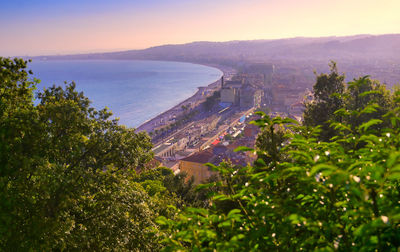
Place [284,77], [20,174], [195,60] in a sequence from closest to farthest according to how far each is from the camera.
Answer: [20,174] → [284,77] → [195,60]

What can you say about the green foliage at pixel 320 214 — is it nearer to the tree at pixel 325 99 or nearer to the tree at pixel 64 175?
the tree at pixel 64 175

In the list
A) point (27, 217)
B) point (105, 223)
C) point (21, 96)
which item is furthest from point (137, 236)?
point (21, 96)

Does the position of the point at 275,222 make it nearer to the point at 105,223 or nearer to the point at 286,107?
the point at 105,223

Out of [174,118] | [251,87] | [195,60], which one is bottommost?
[174,118]

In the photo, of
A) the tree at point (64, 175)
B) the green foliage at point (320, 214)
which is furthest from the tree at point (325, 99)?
the green foliage at point (320, 214)

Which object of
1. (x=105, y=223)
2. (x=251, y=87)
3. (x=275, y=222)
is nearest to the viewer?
(x=275, y=222)

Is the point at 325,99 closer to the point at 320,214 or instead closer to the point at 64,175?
the point at 64,175

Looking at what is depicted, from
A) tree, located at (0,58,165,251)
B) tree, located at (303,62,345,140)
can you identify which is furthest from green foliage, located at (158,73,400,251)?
tree, located at (303,62,345,140)

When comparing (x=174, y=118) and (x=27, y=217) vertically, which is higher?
(x=27, y=217)

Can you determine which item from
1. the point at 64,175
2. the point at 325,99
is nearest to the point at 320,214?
the point at 64,175
